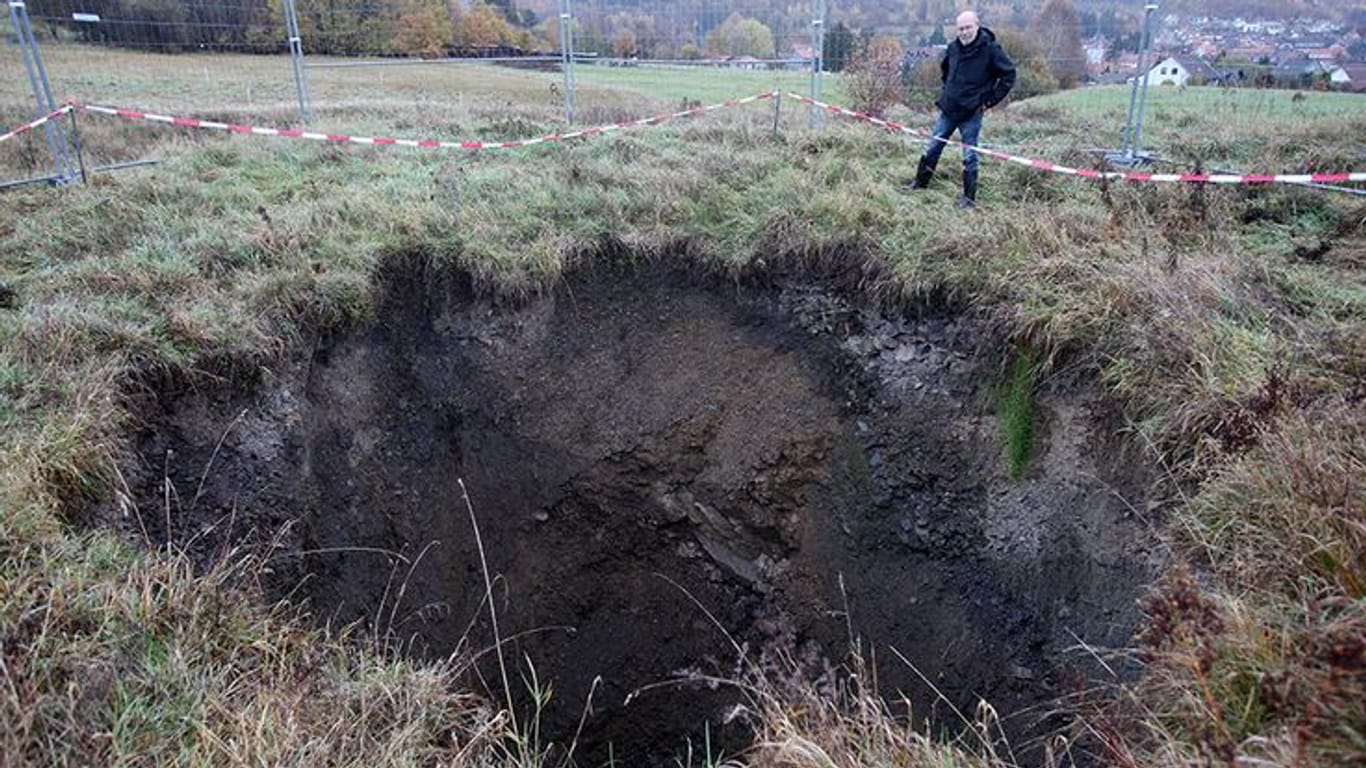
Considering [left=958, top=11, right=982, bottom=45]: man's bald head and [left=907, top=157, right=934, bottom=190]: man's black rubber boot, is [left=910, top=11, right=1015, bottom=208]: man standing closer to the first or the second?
[left=958, top=11, right=982, bottom=45]: man's bald head

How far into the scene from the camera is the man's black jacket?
22.9 feet

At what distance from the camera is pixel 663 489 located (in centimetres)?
664

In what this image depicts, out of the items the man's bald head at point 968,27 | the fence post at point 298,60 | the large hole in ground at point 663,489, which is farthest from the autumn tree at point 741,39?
the large hole in ground at point 663,489

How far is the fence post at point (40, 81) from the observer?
7.96m

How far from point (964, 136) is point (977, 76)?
50cm

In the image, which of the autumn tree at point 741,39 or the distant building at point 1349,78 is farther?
the autumn tree at point 741,39

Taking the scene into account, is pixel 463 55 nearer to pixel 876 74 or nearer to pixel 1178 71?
pixel 876 74

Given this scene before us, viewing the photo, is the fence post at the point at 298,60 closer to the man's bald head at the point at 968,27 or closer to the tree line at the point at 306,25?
the tree line at the point at 306,25

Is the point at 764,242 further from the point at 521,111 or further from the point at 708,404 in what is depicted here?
the point at 521,111

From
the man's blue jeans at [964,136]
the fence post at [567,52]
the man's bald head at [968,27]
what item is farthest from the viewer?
the fence post at [567,52]

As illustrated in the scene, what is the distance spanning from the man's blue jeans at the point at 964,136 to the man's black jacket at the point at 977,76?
0.24 feet

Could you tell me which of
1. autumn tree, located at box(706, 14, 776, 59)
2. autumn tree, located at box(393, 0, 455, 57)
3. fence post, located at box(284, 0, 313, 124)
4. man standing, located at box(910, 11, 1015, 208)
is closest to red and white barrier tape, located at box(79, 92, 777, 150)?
autumn tree, located at box(706, 14, 776, 59)

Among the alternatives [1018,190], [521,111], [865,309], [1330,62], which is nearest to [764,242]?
[865,309]

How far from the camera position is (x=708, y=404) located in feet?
21.9
